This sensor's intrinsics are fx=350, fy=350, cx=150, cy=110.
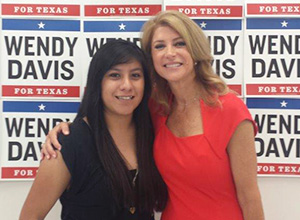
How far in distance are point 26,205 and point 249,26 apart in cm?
121

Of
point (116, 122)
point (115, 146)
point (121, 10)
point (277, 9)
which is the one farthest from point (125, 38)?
point (277, 9)

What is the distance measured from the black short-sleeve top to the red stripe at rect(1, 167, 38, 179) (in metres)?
0.47

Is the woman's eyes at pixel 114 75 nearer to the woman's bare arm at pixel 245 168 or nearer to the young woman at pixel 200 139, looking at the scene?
the young woman at pixel 200 139

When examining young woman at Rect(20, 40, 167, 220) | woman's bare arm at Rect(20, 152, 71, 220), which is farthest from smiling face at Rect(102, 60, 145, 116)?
woman's bare arm at Rect(20, 152, 71, 220)

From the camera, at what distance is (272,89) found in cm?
162

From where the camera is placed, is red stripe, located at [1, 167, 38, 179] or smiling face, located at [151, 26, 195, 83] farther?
red stripe, located at [1, 167, 38, 179]

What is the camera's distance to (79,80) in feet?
5.41

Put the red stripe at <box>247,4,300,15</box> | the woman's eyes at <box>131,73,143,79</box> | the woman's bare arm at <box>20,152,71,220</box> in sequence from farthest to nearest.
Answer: the red stripe at <box>247,4,300,15</box>, the woman's eyes at <box>131,73,143,79</box>, the woman's bare arm at <box>20,152,71,220</box>

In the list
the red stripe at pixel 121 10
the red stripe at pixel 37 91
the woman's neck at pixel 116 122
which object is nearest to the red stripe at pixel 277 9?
the red stripe at pixel 121 10

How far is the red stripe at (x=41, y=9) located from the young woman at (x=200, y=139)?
49cm

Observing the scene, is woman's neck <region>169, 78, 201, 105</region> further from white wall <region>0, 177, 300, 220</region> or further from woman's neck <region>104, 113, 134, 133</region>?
white wall <region>0, 177, 300, 220</region>

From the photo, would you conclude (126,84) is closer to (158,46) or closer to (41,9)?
(158,46)

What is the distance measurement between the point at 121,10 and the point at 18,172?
2.96ft

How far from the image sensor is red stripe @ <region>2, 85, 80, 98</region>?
163cm
